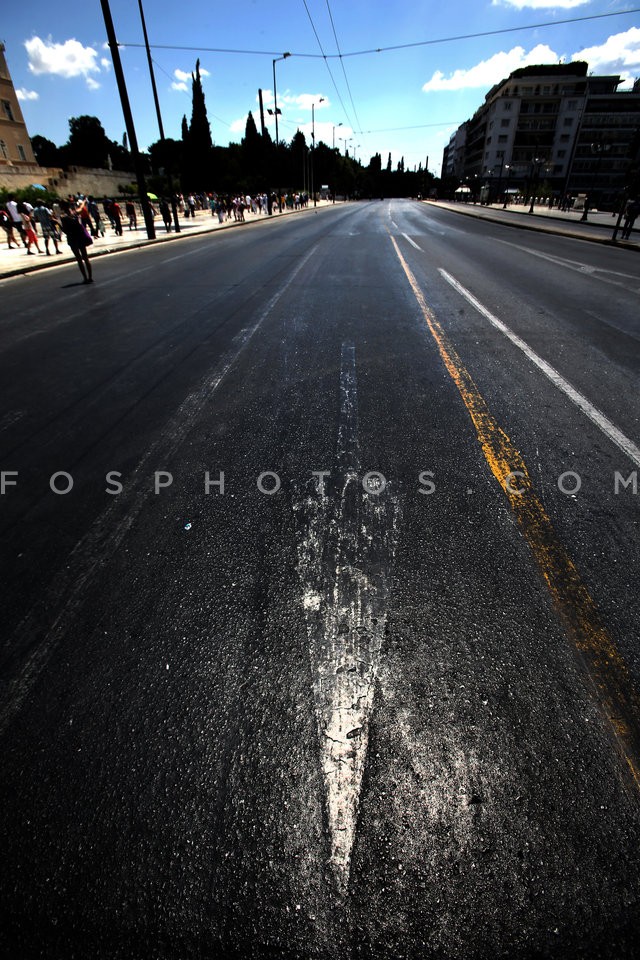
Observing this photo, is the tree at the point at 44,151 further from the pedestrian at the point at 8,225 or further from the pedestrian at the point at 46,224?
the pedestrian at the point at 46,224

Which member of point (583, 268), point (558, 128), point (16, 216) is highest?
point (558, 128)

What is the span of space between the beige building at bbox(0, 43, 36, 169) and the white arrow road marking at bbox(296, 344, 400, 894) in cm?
6105

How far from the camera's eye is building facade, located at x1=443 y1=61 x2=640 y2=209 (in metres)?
88.9

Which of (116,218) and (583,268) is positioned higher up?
(116,218)

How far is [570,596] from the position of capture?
7.38 ft

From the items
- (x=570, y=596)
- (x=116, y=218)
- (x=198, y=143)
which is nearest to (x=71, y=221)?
(x=570, y=596)

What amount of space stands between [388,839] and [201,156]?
85867 millimetres

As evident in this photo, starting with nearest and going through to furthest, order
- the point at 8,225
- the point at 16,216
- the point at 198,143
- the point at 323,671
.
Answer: the point at 323,671 → the point at 8,225 → the point at 16,216 → the point at 198,143

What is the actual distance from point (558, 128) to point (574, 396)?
12480cm

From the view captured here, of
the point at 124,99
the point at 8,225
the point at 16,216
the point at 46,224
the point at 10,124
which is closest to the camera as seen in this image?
the point at 46,224

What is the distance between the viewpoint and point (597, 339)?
5.97 metres

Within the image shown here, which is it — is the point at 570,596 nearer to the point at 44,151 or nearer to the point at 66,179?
the point at 66,179

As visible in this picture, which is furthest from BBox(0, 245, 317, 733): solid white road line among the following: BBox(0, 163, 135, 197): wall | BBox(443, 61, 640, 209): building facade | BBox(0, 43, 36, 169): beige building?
BBox(443, 61, 640, 209): building facade

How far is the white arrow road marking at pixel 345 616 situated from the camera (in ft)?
5.18
